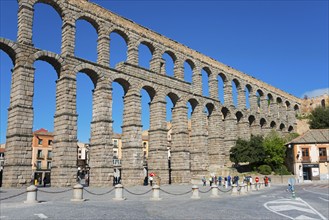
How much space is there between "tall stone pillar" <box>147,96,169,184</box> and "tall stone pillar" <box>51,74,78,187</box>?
33.2 feet

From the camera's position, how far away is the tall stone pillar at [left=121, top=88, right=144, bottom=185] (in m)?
32.2

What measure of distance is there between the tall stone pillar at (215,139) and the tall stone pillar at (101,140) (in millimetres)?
17830

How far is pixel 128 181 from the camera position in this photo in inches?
1259

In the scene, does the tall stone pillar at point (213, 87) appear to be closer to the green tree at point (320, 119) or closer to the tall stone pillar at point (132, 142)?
the tall stone pillar at point (132, 142)

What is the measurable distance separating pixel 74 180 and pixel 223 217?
16974mm

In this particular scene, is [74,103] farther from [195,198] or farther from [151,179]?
[195,198]

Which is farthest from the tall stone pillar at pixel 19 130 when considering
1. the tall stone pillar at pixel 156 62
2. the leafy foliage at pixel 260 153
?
the leafy foliage at pixel 260 153

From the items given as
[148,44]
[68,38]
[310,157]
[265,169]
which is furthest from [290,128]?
[68,38]

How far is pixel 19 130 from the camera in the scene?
24.7m

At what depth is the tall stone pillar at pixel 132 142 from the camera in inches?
1266

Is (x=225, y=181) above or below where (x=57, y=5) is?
below

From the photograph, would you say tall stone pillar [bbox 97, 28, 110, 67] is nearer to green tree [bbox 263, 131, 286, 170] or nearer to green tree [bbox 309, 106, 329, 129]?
green tree [bbox 263, 131, 286, 170]

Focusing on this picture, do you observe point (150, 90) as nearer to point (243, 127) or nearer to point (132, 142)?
point (132, 142)

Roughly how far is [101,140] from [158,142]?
294 inches
